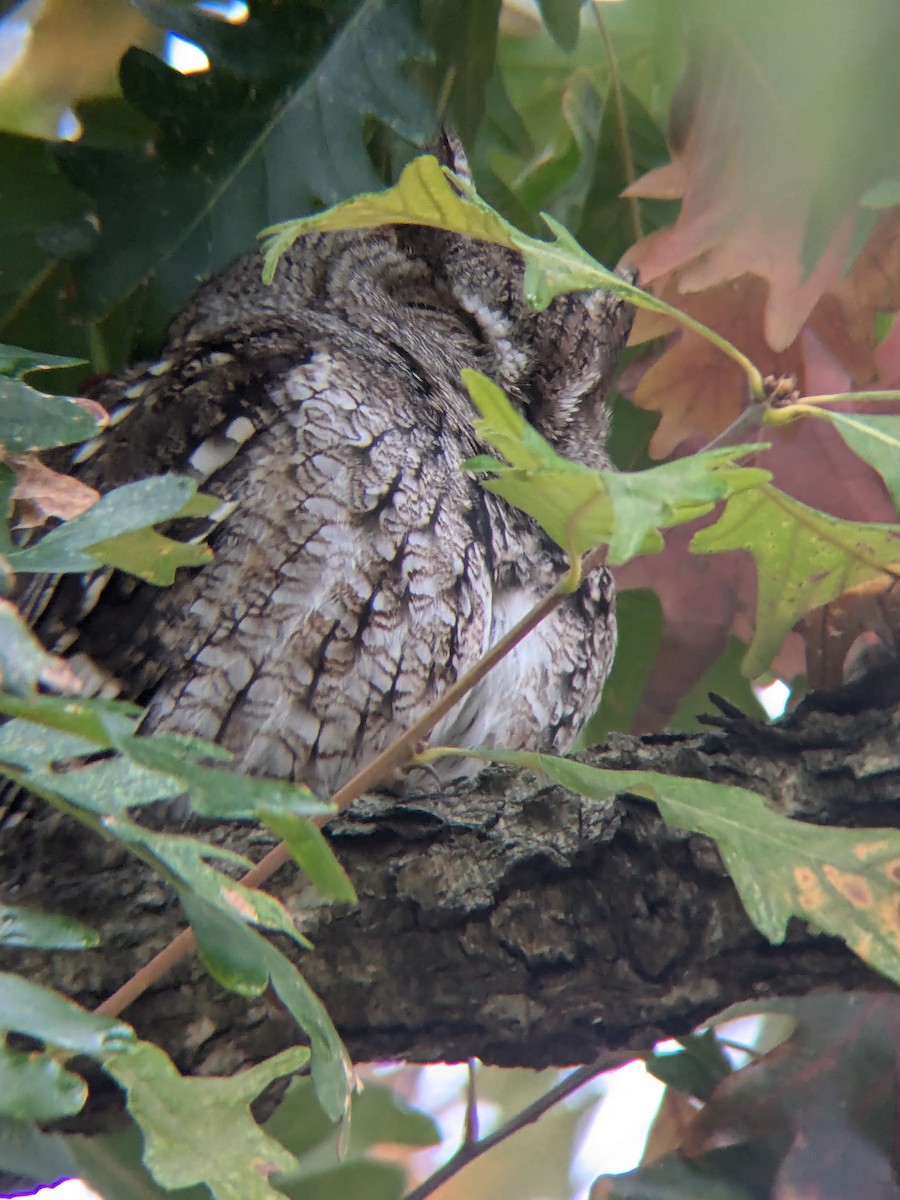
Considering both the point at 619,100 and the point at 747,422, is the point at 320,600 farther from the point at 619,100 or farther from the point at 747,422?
the point at 619,100

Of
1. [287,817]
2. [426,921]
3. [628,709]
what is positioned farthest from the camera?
[628,709]

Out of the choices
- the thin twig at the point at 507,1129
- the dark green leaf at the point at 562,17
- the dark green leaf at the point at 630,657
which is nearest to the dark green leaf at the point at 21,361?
the dark green leaf at the point at 562,17

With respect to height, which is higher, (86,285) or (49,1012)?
(86,285)

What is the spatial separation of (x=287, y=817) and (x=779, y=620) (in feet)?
2.16

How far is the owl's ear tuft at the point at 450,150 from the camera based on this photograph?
1.56m

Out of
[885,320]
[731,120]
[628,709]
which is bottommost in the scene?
[628,709]

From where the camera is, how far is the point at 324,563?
1.22 metres

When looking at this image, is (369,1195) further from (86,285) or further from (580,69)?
(580,69)

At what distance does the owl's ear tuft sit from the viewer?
1556 mm

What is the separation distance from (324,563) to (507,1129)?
2.23 ft

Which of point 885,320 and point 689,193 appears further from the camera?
point 885,320

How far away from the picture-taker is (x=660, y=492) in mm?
614

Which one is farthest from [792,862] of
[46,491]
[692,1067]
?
[692,1067]

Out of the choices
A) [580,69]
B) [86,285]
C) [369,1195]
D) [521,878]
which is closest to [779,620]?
[521,878]
